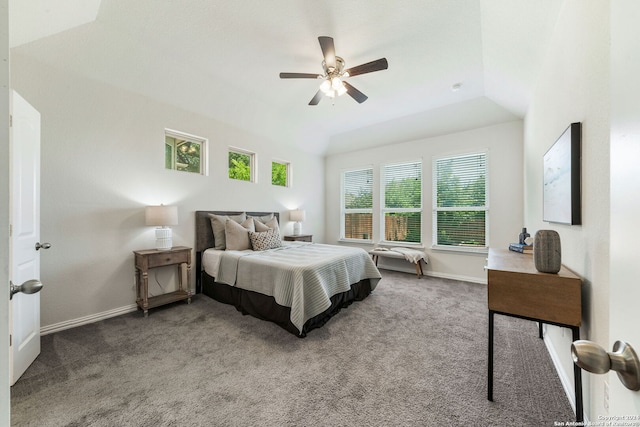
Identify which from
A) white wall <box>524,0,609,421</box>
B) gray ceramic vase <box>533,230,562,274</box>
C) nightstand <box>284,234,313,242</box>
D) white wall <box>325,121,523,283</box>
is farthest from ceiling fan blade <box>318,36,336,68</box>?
nightstand <box>284,234,313,242</box>

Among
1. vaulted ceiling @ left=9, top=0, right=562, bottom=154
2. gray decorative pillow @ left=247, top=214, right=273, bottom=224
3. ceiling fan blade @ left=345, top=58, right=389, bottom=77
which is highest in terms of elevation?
vaulted ceiling @ left=9, top=0, right=562, bottom=154

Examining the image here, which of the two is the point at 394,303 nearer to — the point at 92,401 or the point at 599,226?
the point at 599,226

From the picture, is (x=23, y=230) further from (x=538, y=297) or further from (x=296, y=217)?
(x=296, y=217)

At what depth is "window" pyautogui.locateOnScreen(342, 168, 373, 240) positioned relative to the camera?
5516mm

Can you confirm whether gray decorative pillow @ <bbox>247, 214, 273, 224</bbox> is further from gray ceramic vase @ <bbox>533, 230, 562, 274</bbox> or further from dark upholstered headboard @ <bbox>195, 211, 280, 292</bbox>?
gray ceramic vase @ <bbox>533, 230, 562, 274</bbox>

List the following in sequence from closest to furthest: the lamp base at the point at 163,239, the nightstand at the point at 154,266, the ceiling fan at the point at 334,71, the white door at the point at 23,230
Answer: the white door at the point at 23,230
the ceiling fan at the point at 334,71
the nightstand at the point at 154,266
the lamp base at the point at 163,239

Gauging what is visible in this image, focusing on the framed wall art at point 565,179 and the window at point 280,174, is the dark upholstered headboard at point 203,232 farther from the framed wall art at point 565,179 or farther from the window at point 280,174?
the framed wall art at point 565,179

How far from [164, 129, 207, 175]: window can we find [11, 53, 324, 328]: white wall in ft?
0.41

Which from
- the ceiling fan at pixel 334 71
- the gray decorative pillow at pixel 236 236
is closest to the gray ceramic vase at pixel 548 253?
the ceiling fan at pixel 334 71

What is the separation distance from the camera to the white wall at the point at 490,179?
3852mm

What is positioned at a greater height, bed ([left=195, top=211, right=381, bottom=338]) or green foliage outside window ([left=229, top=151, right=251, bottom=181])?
green foliage outside window ([left=229, top=151, right=251, bottom=181])

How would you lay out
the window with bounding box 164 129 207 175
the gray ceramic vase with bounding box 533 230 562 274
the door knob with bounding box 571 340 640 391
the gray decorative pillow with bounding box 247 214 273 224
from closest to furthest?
the door knob with bounding box 571 340 640 391 < the gray ceramic vase with bounding box 533 230 562 274 < the window with bounding box 164 129 207 175 < the gray decorative pillow with bounding box 247 214 273 224

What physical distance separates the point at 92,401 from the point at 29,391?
49 centimetres

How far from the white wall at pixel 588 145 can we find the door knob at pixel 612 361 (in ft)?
3.21
